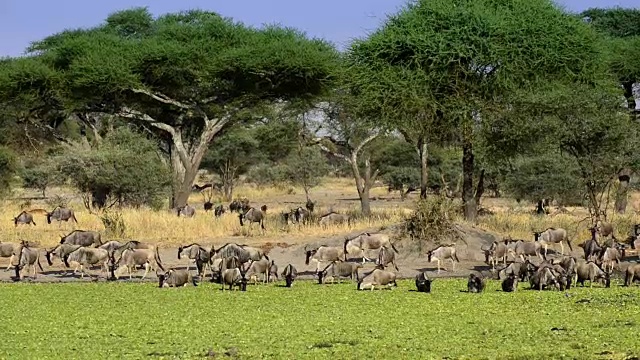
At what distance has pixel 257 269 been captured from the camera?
18.6m

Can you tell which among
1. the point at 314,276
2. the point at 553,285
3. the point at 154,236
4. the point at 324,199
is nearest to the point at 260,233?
the point at 154,236

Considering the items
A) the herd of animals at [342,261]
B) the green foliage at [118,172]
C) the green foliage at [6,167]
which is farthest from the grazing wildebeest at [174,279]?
the green foliage at [6,167]

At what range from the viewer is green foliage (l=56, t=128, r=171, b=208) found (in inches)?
1462

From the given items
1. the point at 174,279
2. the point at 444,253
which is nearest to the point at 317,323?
the point at 174,279

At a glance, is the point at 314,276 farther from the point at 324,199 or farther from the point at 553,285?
the point at 324,199

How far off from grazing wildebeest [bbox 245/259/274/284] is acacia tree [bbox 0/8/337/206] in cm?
1685

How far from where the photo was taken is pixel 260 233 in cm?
2734

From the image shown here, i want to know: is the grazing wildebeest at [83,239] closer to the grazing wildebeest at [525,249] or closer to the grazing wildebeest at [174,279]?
the grazing wildebeest at [174,279]

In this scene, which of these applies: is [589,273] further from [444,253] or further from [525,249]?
[444,253]

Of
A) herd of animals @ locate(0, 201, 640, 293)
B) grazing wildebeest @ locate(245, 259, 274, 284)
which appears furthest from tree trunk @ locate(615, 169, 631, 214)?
grazing wildebeest @ locate(245, 259, 274, 284)

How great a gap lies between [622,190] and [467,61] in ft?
31.4

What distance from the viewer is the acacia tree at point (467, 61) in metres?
29.3

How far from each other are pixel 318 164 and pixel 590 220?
31997 mm

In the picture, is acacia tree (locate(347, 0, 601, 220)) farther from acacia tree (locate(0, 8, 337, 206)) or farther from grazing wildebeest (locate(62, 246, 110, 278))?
grazing wildebeest (locate(62, 246, 110, 278))
